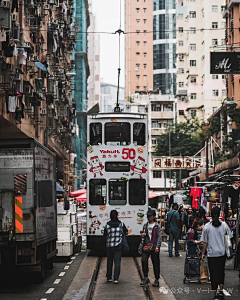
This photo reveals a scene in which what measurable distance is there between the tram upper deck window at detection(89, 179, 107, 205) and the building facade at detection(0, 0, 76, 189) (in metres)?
4.57

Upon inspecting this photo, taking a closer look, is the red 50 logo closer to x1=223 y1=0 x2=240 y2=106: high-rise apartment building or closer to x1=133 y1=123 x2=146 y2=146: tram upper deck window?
x1=133 y1=123 x2=146 y2=146: tram upper deck window

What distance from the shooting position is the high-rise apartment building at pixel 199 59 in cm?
8600

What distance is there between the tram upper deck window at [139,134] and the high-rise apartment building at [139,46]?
11014 centimetres

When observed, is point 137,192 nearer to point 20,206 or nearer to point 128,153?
point 128,153

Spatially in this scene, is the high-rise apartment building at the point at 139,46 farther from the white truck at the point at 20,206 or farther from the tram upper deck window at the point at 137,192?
the white truck at the point at 20,206

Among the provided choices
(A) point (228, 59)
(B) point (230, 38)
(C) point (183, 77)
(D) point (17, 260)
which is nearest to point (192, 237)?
(D) point (17, 260)

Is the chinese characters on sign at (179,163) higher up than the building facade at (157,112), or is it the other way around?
the building facade at (157,112)

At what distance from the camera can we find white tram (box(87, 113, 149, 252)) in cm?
2234

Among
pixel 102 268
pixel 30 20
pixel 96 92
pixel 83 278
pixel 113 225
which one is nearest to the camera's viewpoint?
pixel 113 225

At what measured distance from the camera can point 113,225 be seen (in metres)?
14.9

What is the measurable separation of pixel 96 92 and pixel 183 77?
6740cm

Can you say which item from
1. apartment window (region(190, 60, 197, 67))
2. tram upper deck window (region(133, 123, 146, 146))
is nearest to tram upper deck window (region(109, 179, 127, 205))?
→ tram upper deck window (region(133, 123, 146, 146))

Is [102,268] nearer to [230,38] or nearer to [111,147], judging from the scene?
[111,147]

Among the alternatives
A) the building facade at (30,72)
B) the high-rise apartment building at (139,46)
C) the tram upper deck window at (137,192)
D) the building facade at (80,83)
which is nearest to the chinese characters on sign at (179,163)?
the building facade at (30,72)
